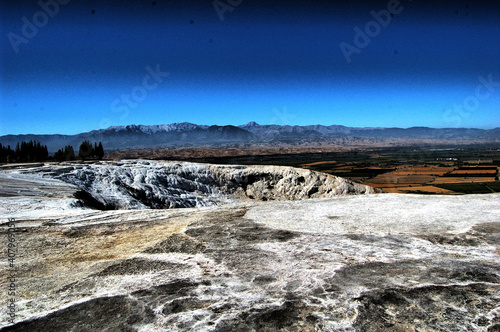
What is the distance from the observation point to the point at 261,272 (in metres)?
6.55

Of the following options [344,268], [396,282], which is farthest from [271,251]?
[396,282]

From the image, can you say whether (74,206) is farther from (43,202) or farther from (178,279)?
(178,279)

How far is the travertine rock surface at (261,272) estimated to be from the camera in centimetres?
477

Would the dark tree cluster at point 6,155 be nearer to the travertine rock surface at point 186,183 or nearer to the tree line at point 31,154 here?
the tree line at point 31,154

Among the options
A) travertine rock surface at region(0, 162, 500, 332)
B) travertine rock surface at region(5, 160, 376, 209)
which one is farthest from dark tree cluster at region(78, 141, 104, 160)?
A: travertine rock surface at region(0, 162, 500, 332)

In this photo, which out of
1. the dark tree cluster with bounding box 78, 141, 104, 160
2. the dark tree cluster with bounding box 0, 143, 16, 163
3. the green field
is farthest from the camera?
the dark tree cluster with bounding box 78, 141, 104, 160

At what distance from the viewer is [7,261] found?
769 centimetres

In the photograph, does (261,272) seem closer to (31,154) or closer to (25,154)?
(31,154)

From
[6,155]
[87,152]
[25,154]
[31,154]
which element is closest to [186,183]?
[87,152]

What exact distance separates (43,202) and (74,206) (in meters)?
1.49

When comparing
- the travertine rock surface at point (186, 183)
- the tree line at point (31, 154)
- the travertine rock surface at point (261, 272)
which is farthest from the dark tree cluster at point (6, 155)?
the travertine rock surface at point (261, 272)


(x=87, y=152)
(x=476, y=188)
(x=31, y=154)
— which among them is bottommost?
(x=476, y=188)

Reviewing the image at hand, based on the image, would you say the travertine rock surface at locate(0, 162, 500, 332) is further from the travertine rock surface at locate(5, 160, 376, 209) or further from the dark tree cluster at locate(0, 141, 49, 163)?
the dark tree cluster at locate(0, 141, 49, 163)

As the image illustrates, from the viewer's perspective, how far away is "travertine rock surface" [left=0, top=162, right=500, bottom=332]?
4773mm
